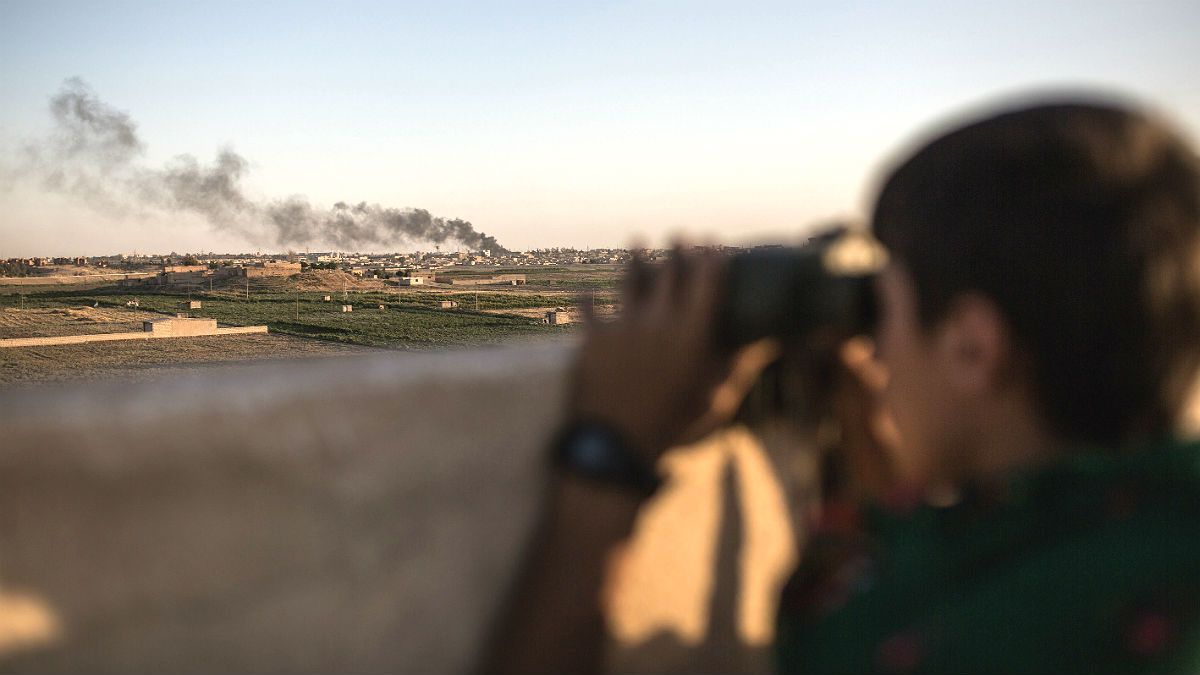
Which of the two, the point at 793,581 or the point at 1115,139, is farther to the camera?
the point at 793,581

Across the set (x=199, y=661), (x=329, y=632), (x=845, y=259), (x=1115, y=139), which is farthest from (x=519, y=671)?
(x=1115, y=139)

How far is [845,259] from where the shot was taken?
46.0 inches

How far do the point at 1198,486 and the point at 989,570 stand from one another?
20cm

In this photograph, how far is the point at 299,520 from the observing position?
86 cm

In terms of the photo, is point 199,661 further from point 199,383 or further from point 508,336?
point 508,336

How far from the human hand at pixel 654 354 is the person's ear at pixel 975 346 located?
0.79 ft

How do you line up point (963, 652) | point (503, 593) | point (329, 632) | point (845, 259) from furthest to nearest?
point (845, 259)
point (503, 593)
point (329, 632)
point (963, 652)

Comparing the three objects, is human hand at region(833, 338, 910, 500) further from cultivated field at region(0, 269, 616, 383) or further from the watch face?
cultivated field at region(0, 269, 616, 383)

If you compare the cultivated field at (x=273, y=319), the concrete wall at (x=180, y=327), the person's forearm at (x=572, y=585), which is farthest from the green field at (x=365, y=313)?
the person's forearm at (x=572, y=585)

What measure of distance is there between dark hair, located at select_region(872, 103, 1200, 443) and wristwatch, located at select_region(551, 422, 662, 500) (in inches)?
14.4

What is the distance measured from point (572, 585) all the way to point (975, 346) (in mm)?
495

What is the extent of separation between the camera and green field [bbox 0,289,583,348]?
42.1 metres

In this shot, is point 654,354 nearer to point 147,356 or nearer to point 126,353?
point 147,356

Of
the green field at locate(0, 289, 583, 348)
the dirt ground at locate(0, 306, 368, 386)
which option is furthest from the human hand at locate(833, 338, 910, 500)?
the green field at locate(0, 289, 583, 348)
